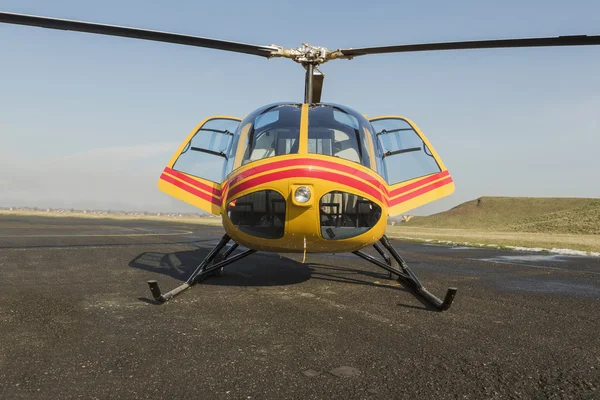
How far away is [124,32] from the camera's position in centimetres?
641

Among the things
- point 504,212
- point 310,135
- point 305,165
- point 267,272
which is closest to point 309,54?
point 310,135

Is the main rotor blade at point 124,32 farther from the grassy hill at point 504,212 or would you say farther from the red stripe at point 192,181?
the grassy hill at point 504,212

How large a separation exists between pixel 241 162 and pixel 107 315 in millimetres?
2932

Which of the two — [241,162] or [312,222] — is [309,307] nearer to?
[312,222]

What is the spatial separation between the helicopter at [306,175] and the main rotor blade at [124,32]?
0.05ft

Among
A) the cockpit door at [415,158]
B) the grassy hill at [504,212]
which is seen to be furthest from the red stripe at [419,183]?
the grassy hill at [504,212]

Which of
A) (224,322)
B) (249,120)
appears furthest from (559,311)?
(249,120)

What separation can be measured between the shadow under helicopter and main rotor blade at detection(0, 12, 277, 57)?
4.13 meters

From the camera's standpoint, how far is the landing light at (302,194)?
225 inches

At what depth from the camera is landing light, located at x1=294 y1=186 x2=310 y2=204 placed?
18.8 ft

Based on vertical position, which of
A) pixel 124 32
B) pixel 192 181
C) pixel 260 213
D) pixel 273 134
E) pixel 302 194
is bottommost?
pixel 260 213

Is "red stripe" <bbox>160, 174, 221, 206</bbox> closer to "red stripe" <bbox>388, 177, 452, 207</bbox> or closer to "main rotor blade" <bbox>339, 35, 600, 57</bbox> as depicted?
"red stripe" <bbox>388, 177, 452, 207</bbox>

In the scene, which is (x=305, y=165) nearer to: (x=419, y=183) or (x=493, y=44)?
(x=419, y=183)

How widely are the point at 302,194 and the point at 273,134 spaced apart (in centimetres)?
158
